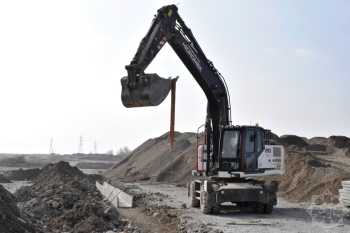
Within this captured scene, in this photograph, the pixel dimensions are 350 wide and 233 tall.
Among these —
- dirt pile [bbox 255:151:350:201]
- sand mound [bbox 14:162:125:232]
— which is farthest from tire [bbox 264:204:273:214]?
dirt pile [bbox 255:151:350:201]

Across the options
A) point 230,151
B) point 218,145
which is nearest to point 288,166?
point 218,145

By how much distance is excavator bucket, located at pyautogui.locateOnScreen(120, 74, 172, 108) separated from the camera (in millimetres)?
11367

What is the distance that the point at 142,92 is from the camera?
1137 cm

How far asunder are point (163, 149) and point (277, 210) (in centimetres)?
3418

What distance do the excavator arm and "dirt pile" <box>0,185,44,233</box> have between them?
148 inches

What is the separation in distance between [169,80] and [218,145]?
4.07 meters

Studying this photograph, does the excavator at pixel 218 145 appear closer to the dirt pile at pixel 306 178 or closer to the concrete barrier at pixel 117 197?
the concrete barrier at pixel 117 197

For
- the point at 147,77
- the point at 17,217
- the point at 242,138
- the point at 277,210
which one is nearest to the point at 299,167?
the point at 277,210

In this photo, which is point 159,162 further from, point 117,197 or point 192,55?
point 192,55

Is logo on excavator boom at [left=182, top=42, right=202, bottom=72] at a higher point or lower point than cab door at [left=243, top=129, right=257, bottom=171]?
higher

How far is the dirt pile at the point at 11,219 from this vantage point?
336 inches

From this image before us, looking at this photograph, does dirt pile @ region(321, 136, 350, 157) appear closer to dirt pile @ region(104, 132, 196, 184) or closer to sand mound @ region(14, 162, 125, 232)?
dirt pile @ region(104, 132, 196, 184)

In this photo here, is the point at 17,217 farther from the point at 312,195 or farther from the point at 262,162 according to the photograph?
the point at 312,195

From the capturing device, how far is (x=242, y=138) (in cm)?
1420
